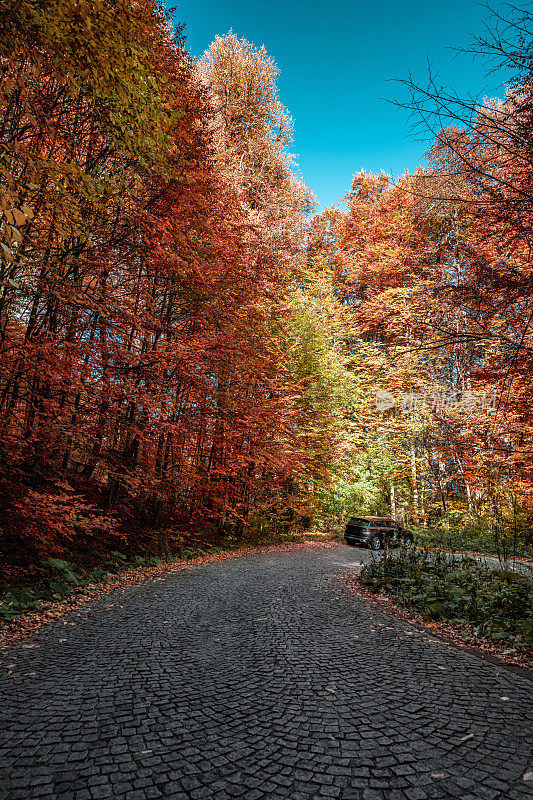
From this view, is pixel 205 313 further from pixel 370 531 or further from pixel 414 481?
pixel 414 481

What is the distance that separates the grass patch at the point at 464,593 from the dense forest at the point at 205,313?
145 cm

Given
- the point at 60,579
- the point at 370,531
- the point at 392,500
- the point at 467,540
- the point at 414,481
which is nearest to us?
the point at 60,579

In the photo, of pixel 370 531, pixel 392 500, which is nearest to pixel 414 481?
pixel 392 500

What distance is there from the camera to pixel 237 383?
40.9 feet

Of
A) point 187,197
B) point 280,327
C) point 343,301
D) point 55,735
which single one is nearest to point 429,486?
point 280,327

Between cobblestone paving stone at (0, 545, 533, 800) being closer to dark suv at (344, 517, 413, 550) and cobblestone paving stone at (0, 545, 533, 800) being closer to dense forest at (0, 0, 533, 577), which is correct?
dense forest at (0, 0, 533, 577)

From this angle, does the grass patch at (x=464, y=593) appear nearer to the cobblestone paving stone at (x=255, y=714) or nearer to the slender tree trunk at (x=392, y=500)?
the cobblestone paving stone at (x=255, y=714)

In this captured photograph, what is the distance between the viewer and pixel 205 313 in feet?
34.3

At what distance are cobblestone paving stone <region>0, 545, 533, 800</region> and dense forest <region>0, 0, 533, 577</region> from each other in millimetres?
2618

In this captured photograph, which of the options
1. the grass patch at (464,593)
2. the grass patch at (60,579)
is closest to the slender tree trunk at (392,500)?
the grass patch at (464,593)

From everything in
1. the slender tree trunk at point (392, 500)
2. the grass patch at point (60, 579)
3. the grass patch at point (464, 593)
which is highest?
the slender tree trunk at point (392, 500)

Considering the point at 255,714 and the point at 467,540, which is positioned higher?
the point at 467,540

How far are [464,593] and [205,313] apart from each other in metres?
8.78

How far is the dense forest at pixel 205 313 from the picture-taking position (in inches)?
168
